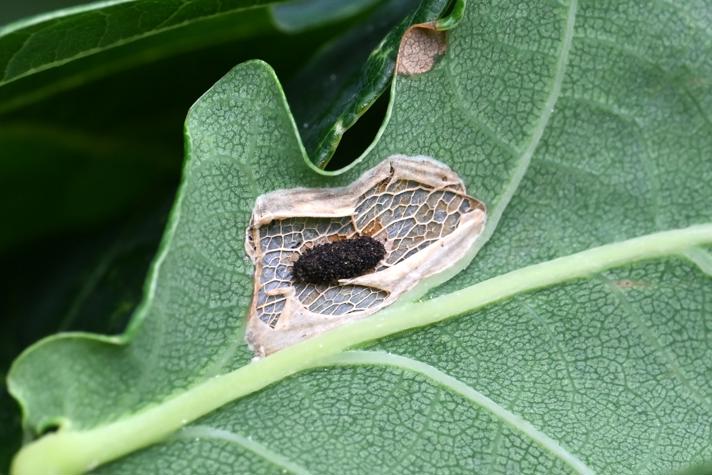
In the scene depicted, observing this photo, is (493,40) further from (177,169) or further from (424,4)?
(177,169)

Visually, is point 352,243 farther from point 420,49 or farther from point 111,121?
point 111,121

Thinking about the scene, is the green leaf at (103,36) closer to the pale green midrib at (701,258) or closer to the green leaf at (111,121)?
the green leaf at (111,121)

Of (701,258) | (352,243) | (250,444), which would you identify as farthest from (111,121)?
(701,258)

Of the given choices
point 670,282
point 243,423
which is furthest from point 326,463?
point 670,282

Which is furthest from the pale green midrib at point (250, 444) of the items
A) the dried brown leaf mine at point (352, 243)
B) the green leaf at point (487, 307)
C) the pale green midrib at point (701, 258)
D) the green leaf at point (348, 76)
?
the pale green midrib at point (701, 258)

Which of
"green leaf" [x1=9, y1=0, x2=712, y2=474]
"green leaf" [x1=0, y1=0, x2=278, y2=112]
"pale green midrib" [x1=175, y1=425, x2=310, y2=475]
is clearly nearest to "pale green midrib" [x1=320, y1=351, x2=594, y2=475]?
"green leaf" [x1=9, y1=0, x2=712, y2=474]
